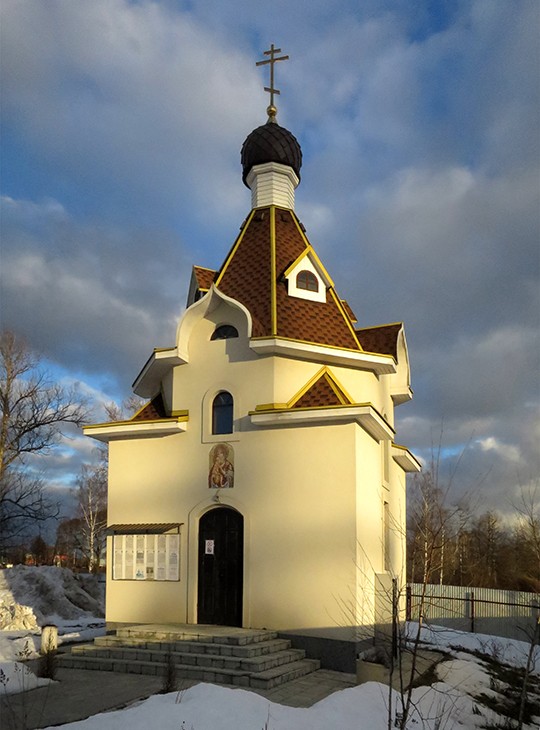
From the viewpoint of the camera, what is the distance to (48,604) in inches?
761

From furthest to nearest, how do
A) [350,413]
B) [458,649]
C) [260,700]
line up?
1. [458,649]
2. [350,413]
3. [260,700]

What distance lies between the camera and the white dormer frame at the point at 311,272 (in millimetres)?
14055

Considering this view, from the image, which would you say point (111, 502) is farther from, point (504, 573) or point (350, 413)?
point (504, 573)

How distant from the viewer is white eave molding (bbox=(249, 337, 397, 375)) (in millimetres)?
12516

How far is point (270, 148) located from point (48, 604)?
14.1m

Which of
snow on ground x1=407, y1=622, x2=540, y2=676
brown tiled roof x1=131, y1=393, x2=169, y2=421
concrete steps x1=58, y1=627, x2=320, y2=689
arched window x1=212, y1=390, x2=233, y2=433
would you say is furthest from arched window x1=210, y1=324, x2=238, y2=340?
snow on ground x1=407, y1=622, x2=540, y2=676

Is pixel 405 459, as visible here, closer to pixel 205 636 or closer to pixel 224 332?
pixel 224 332

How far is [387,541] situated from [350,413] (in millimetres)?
4138

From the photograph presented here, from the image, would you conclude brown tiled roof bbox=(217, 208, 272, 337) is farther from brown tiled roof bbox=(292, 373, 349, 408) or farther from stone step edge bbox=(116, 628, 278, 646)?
stone step edge bbox=(116, 628, 278, 646)

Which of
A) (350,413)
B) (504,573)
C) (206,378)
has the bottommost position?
(504,573)

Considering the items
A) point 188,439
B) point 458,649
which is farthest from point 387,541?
point 188,439

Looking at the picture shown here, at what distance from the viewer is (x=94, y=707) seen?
8211 mm

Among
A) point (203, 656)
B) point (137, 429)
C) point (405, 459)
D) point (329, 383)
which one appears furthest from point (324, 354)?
point (203, 656)

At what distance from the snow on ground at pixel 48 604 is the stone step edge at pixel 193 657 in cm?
124
